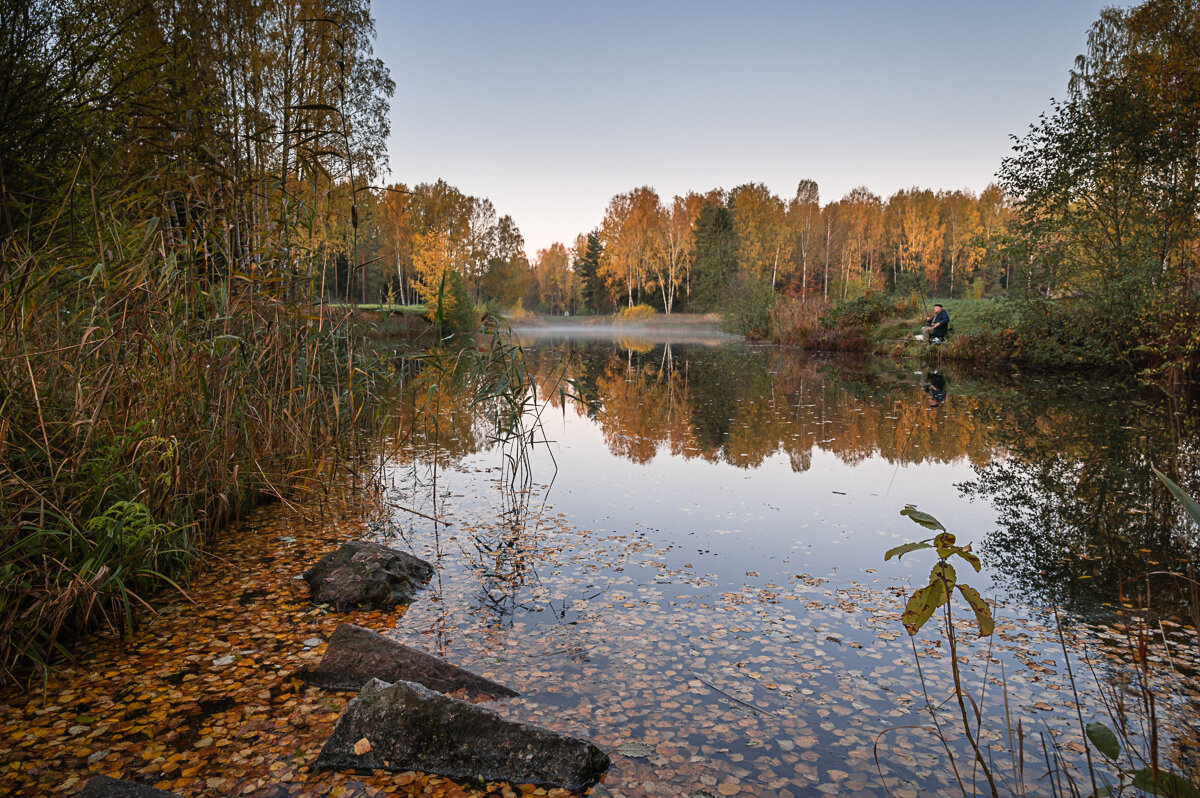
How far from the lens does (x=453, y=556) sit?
4676 mm

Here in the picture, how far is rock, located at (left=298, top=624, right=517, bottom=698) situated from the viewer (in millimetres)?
2883

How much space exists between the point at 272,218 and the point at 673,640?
4.15 m

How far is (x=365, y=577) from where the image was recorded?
389cm

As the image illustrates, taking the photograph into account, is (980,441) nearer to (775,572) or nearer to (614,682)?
(775,572)

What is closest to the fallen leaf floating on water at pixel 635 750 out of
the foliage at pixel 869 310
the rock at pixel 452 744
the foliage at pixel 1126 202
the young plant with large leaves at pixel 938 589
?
the rock at pixel 452 744

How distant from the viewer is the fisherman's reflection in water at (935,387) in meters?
11.9

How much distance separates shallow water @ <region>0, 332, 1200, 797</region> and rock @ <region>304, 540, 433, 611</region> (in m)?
0.11

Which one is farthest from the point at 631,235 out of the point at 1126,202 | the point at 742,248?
the point at 1126,202

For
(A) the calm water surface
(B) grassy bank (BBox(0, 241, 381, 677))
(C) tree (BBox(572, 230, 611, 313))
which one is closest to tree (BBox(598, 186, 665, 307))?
(C) tree (BBox(572, 230, 611, 313))

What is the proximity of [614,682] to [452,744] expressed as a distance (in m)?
0.85

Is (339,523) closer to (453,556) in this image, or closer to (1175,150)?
(453,556)

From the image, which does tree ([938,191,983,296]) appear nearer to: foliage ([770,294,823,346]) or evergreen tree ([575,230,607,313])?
evergreen tree ([575,230,607,313])

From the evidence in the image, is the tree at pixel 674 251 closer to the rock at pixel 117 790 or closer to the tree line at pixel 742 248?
the tree line at pixel 742 248

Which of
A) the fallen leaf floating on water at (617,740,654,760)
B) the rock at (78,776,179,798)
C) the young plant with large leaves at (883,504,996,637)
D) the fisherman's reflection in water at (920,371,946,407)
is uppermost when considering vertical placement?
the young plant with large leaves at (883,504,996,637)
